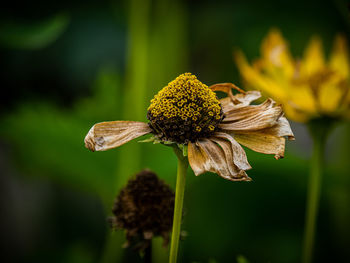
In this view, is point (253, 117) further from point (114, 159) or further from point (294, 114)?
point (114, 159)

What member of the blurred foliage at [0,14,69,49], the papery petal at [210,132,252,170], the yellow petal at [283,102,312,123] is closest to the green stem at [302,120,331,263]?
the yellow petal at [283,102,312,123]

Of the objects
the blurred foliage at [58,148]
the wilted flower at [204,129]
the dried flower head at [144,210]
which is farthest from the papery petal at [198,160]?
the blurred foliage at [58,148]

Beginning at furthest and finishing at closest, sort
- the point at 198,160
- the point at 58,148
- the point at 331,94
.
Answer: the point at 58,148 → the point at 331,94 → the point at 198,160

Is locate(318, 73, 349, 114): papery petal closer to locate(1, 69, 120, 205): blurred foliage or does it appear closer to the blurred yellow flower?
the blurred yellow flower

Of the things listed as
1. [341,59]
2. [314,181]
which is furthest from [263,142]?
[341,59]

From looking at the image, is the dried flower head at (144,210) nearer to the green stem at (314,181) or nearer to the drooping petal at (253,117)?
the drooping petal at (253,117)

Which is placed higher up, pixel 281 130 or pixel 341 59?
pixel 341 59
